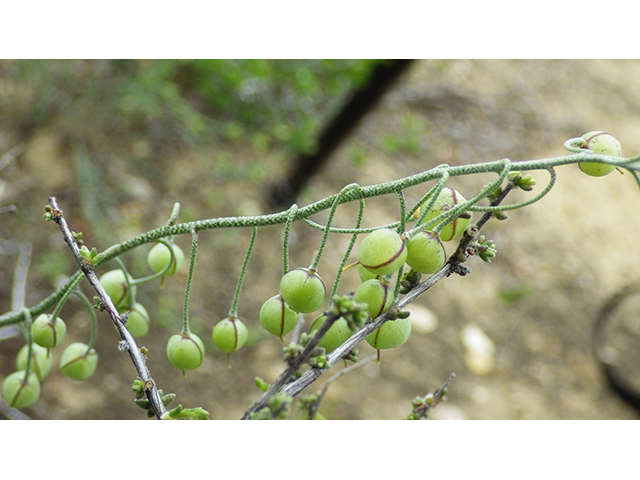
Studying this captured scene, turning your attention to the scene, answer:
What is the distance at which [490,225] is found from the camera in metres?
3.55

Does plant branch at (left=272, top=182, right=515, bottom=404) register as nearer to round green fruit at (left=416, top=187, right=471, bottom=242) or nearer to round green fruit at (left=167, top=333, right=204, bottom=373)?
round green fruit at (left=416, top=187, right=471, bottom=242)

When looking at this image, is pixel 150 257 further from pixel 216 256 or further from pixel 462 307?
pixel 462 307

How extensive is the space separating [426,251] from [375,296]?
88 mm

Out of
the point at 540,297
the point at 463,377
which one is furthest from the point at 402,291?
the point at 540,297

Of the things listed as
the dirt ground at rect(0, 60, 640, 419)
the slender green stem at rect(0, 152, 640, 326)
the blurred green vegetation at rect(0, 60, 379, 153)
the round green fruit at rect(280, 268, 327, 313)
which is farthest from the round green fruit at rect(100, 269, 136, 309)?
the blurred green vegetation at rect(0, 60, 379, 153)

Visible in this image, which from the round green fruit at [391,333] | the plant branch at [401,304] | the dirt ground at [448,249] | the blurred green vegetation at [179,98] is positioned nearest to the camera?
the plant branch at [401,304]

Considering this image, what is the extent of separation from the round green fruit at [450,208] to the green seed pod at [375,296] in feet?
0.39

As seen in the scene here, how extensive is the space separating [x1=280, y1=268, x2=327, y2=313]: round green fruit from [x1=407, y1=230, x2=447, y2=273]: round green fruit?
0.44ft

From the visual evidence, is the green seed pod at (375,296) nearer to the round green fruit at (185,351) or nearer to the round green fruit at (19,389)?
the round green fruit at (185,351)

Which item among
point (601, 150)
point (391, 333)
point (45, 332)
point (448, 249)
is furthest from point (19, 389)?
point (448, 249)

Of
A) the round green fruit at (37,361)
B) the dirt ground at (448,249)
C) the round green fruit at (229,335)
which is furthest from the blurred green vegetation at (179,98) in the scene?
the round green fruit at (229,335)

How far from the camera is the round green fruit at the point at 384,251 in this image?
59 cm

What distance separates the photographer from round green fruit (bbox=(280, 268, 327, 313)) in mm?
656

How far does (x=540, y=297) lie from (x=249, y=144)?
2.26 metres
